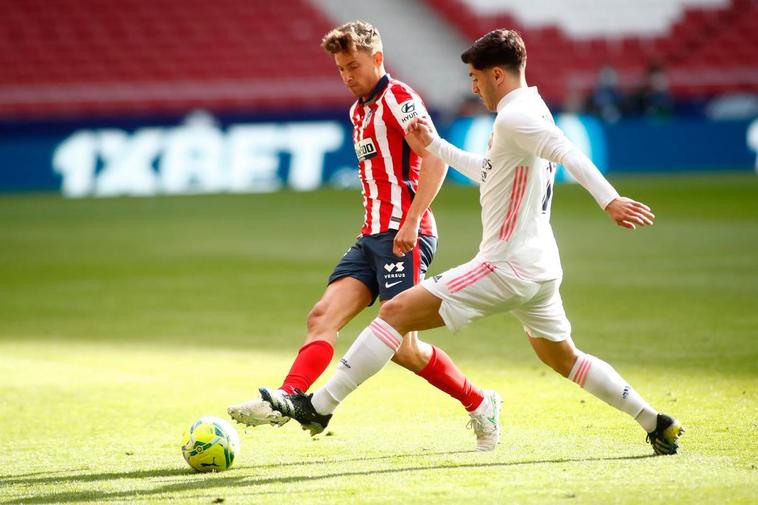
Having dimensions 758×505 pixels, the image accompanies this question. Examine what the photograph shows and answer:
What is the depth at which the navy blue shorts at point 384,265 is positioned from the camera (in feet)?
21.6

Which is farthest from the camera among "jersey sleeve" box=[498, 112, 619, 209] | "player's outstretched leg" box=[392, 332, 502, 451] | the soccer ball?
"player's outstretched leg" box=[392, 332, 502, 451]

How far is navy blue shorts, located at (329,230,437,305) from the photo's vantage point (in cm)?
658

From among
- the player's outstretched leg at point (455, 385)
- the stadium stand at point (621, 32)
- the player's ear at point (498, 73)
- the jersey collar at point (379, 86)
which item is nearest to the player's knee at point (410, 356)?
the player's outstretched leg at point (455, 385)

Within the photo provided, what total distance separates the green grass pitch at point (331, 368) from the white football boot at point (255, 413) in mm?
264

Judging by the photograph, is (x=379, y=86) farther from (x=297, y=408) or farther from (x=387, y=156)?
(x=297, y=408)

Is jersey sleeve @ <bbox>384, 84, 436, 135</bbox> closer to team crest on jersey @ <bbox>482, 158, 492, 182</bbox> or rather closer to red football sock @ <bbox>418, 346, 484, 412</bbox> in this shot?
team crest on jersey @ <bbox>482, 158, 492, 182</bbox>

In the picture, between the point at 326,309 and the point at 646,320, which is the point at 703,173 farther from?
the point at 326,309

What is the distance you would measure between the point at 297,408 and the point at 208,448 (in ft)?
1.51

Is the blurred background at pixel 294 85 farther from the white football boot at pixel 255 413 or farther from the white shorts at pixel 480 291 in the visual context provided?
the white football boot at pixel 255 413

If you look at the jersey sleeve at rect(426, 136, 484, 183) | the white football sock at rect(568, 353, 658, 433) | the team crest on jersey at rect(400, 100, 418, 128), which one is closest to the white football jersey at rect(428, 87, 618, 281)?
the jersey sleeve at rect(426, 136, 484, 183)

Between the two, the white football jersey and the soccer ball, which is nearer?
the white football jersey

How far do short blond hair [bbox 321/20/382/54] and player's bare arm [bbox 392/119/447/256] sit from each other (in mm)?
537

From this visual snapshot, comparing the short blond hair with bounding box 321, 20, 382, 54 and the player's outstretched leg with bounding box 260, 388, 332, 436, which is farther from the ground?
the short blond hair with bounding box 321, 20, 382, 54

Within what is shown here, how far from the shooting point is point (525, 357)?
9477 millimetres
